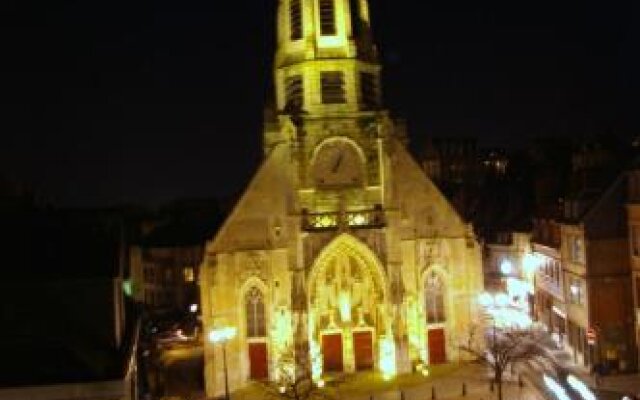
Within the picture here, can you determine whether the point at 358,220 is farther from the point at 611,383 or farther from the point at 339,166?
the point at 611,383

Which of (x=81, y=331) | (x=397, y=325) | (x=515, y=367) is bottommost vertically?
(x=515, y=367)

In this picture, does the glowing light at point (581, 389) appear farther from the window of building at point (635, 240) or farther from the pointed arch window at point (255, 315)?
the pointed arch window at point (255, 315)

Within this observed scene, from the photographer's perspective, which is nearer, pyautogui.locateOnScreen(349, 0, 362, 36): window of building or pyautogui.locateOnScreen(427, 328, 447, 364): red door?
pyautogui.locateOnScreen(427, 328, 447, 364): red door

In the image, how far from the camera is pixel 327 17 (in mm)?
46188

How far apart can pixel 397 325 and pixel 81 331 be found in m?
27.0

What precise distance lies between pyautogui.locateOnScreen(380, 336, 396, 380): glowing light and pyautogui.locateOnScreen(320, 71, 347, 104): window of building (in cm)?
1416

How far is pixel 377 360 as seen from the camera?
44.7m

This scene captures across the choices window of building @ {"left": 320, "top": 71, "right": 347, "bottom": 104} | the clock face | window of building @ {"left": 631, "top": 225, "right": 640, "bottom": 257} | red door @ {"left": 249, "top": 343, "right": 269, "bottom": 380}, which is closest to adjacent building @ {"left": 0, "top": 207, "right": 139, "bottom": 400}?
red door @ {"left": 249, "top": 343, "right": 269, "bottom": 380}

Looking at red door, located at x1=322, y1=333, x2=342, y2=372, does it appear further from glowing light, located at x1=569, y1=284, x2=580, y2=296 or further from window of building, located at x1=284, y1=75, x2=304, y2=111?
glowing light, located at x1=569, y1=284, x2=580, y2=296

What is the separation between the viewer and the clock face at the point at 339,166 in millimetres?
45344

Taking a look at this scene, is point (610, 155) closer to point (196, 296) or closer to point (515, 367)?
point (515, 367)

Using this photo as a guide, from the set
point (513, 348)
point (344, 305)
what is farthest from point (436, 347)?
point (513, 348)

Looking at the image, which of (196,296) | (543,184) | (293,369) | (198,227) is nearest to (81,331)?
(293,369)

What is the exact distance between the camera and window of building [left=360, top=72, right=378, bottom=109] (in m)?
46.7
